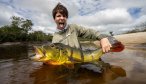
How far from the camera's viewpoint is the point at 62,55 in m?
4.10

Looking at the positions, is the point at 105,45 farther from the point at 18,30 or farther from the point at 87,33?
the point at 18,30

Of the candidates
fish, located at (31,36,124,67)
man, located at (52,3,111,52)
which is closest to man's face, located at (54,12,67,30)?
man, located at (52,3,111,52)

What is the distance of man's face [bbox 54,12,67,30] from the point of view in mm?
5082

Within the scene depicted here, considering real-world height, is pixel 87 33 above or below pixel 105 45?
above

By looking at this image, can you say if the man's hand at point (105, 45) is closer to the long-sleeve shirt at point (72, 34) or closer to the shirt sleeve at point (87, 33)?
the shirt sleeve at point (87, 33)

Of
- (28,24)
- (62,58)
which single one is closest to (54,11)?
(62,58)

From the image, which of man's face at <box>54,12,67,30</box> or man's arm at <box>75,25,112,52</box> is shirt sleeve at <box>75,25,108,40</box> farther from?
man's face at <box>54,12,67,30</box>

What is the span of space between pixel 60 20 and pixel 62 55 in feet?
4.36

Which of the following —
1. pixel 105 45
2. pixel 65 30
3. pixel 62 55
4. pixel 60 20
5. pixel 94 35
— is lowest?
pixel 62 55

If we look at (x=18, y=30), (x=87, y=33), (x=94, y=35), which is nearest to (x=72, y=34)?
(x=87, y=33)

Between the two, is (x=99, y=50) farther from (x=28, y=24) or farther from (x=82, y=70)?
(x=28, y=24)

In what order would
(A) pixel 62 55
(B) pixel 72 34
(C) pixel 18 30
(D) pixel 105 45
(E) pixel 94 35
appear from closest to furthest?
(D) pixel 105 45 → (A) pixel 62 55 → (E) pixel 94 35 → (B) pixel 72 34 → (C) pixel 18 30

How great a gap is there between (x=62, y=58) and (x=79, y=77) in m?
0.58

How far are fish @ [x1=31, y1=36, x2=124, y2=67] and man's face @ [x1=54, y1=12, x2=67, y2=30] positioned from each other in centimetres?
104
